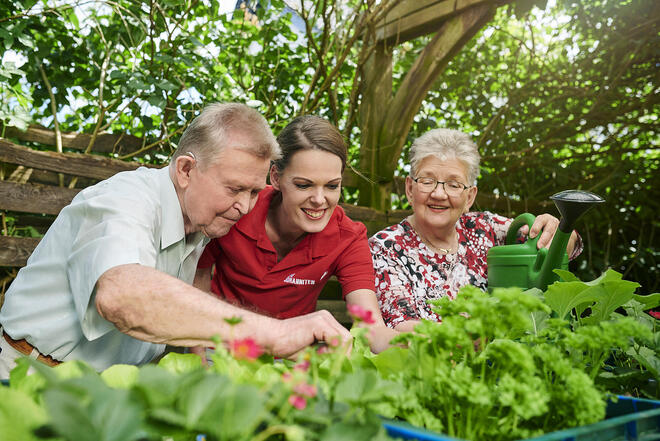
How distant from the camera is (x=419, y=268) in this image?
2139 millimetres

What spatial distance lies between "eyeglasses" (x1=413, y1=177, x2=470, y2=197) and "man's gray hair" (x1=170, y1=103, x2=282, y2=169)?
2.48 feet

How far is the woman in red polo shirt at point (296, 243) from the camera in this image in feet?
6.01

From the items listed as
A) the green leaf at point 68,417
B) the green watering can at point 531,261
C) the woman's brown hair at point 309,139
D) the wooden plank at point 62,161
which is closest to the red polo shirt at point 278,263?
the woman's brown hair at point 309,139

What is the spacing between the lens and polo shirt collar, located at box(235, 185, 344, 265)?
1924 millimetres

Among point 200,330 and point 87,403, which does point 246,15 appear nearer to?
point 200,330

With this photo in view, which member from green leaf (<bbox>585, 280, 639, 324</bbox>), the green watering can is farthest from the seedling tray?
the green watering can

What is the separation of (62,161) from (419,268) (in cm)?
157

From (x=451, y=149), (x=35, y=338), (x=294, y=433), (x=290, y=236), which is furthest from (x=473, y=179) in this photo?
(x=294, y=433)

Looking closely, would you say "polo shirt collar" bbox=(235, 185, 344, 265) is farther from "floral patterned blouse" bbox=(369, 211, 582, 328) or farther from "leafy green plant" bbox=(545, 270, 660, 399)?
"leafy green plant" bbox=(545, 270, 660, 399)

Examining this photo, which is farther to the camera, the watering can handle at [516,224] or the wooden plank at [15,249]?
the wooden plank at [15,249]

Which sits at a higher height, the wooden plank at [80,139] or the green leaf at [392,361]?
the green leaf at [392,361]

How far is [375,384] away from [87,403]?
0.25 m

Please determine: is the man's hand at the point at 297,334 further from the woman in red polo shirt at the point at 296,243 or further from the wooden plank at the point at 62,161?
the wooden plank at the point at 62,161

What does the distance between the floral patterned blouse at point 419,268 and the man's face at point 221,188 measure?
72 centimetres
